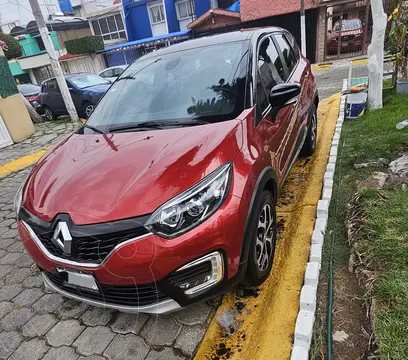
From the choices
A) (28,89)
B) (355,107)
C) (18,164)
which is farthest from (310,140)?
(28,89)

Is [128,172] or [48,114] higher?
[128,172]

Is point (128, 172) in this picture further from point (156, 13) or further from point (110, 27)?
point (110, 27)

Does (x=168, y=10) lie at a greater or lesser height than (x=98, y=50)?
greater

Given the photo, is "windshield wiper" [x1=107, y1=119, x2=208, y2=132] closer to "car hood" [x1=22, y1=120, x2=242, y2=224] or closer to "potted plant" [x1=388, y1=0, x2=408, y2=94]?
"car hood" [x1=22, y1=120, x2=242, y2=224]

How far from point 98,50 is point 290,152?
78.2 feet

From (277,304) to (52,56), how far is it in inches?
369

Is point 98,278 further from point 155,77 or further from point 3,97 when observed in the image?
point 3,97

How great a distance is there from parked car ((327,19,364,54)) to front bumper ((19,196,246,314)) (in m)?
16.9

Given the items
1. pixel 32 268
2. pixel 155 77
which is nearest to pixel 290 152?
pixel 155 77

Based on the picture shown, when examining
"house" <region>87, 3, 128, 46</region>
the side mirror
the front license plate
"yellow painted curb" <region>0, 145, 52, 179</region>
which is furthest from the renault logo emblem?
"house" <region>87, 3, 128, 46</region>

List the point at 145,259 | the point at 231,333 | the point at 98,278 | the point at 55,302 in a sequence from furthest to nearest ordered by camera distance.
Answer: the point at 55,302
the point at 231,333
the point at 98,278
the point at 145,259

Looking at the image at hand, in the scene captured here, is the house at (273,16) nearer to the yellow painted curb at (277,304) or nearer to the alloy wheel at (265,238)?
the yellow painted curb at (277,304)

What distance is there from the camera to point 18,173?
5.72m

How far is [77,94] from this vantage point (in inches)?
386
